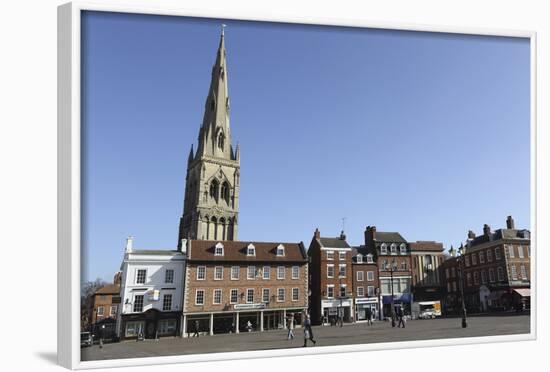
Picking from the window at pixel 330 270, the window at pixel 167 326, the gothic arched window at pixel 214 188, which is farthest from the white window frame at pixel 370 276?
the gothic arched window at pixel 214 188

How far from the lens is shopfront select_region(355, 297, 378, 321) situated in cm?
2972

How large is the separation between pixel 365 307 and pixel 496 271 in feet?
31.1

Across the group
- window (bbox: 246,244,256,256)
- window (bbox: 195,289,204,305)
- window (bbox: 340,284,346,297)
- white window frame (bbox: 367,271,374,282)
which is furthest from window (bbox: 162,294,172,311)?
white window frame (bbox: 367,271,374,282)

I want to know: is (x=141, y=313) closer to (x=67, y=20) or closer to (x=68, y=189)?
(x=68, y=189)

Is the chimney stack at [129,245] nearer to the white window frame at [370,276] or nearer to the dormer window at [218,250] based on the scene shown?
the dormer window at [218,250]

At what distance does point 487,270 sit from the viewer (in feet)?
110

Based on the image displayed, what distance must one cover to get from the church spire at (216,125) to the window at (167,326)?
20.4 metres

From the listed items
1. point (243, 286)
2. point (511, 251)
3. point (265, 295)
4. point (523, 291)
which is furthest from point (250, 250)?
point (511, 251)

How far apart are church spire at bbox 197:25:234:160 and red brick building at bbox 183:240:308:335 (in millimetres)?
17774

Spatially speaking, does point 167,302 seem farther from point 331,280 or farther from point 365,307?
point 365,307

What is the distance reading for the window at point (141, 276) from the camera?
2317cm

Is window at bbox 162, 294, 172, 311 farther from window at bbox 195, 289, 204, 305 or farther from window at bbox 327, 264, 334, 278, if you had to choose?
window at bbox 327, 264, 334, 278

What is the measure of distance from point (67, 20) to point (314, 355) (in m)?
11.6

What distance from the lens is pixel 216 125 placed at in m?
42.9
